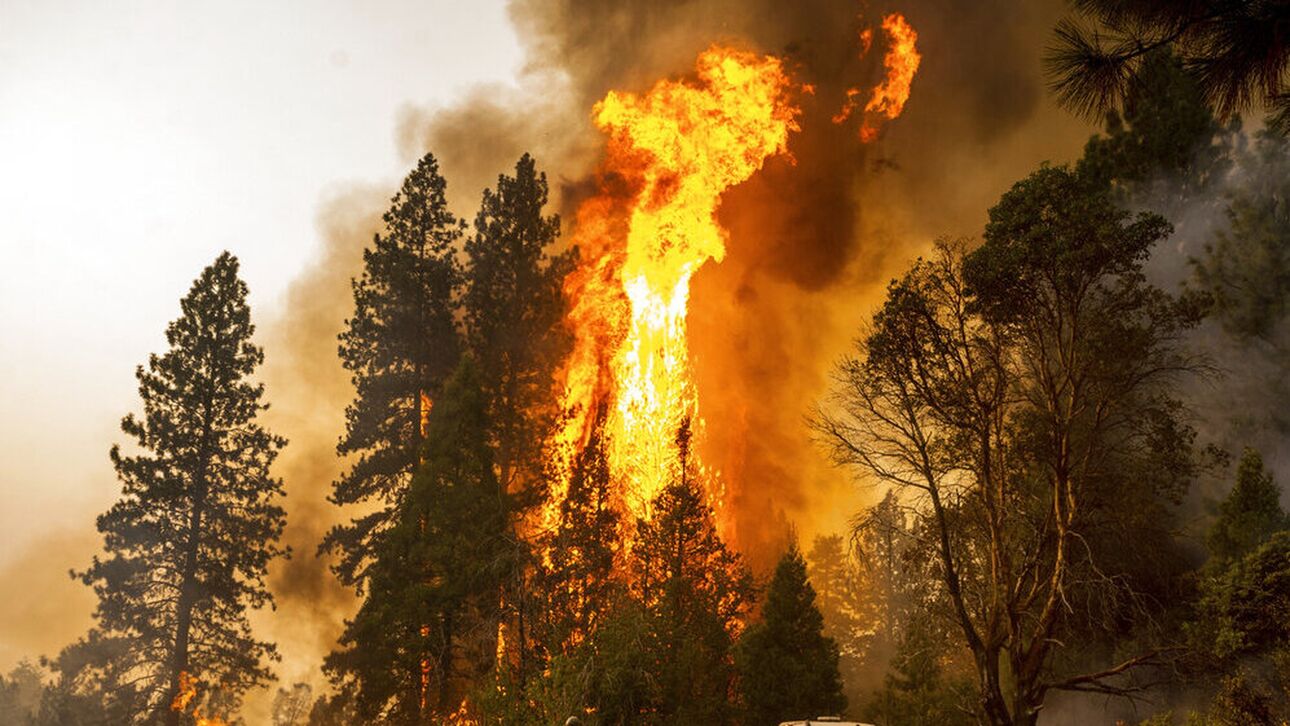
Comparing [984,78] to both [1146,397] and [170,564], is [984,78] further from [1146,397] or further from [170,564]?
[170,564]

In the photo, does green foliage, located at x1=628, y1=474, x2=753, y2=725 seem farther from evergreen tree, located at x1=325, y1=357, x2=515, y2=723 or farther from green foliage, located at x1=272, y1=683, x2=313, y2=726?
green foliage, located at x1=272, y1=683, x2=313, y2=726

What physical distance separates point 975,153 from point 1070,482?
3211 centimetres

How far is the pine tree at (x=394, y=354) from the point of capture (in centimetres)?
3944

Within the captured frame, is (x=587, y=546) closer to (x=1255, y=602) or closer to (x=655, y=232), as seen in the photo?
(x=1255, y=602)

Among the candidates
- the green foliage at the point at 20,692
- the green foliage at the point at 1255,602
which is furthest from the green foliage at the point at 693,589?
the green foliage at the point at 20,692

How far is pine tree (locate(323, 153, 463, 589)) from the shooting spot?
39.4 m

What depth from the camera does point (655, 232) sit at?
4594cm

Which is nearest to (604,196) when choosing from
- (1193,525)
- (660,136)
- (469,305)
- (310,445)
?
(660,136)

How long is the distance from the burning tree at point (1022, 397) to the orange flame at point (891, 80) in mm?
30689

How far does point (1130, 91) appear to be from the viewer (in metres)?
9.27

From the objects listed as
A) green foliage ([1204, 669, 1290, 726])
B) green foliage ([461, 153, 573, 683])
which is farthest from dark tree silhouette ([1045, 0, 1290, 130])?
green foliage ([461, 153, 573, 683])

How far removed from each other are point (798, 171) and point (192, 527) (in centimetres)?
3625

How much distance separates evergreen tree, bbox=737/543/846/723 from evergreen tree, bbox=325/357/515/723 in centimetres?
906

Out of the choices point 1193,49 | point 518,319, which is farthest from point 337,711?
point 1193,49
